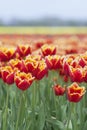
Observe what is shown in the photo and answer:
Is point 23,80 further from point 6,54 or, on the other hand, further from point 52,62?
point 6,54

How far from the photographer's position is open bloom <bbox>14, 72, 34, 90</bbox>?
6.26 ft

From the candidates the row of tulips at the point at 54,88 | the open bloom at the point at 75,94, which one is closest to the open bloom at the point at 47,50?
the row of tulips at the point at 54,88

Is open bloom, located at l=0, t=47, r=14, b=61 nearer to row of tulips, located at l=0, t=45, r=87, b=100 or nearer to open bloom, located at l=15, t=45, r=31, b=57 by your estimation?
open bloom, located at l=15, t=45, r=31, b=57

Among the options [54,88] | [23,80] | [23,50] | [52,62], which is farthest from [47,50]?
[23,80]

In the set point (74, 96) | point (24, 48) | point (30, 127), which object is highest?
point (24, 48)

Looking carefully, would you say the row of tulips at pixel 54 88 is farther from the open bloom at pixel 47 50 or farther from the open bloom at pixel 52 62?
the open bloom at pixel 47 50

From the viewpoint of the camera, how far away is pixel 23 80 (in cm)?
191

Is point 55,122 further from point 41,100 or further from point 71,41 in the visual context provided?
point 71,41

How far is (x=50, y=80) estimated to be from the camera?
2.69 meters

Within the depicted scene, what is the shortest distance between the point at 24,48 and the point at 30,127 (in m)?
0.71

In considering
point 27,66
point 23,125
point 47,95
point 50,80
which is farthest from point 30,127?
point 50,80

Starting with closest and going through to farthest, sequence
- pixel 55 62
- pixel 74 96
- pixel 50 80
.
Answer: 1. pixel 74 96
2. pixel 55 62
3. pixel 50 80

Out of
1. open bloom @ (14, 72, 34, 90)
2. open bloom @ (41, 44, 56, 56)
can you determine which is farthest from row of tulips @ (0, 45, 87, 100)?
open bloom @ (41, 44, 56, 56)

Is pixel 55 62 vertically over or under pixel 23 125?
over
